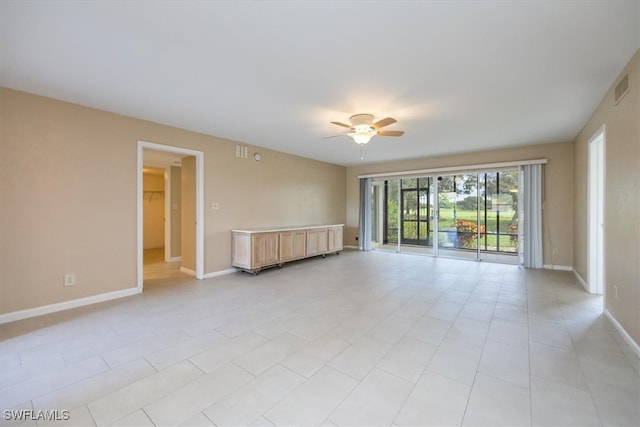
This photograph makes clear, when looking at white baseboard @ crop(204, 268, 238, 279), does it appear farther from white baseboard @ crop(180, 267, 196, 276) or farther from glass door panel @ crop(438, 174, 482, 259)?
glass door panel @ crop(438, 174, 482, 259)

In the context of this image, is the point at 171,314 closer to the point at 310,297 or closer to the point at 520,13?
the point at 310,297

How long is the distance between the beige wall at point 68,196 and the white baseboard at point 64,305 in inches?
2.3

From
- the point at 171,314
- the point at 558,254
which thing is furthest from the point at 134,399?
the point at 558,254

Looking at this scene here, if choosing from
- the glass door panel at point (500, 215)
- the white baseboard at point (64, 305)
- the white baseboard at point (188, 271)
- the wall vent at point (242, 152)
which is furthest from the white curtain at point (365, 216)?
the white baseboard at point (64, 305)

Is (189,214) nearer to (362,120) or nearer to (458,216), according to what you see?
(362,120)

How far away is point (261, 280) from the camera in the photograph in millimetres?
4582

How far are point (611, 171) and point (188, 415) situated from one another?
4.45m

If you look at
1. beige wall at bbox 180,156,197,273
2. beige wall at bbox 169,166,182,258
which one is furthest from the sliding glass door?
beige wall at bbox 169,166,182,258

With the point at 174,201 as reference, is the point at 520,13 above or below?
above

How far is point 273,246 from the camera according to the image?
17.2 ft

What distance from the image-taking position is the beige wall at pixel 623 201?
7.50 feet

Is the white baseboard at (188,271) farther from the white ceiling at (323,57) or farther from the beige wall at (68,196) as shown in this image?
the white ceiling at (323,57)

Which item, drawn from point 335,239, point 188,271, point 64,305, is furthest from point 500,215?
point 64,305

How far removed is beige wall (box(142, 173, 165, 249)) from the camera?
26.2 ft
